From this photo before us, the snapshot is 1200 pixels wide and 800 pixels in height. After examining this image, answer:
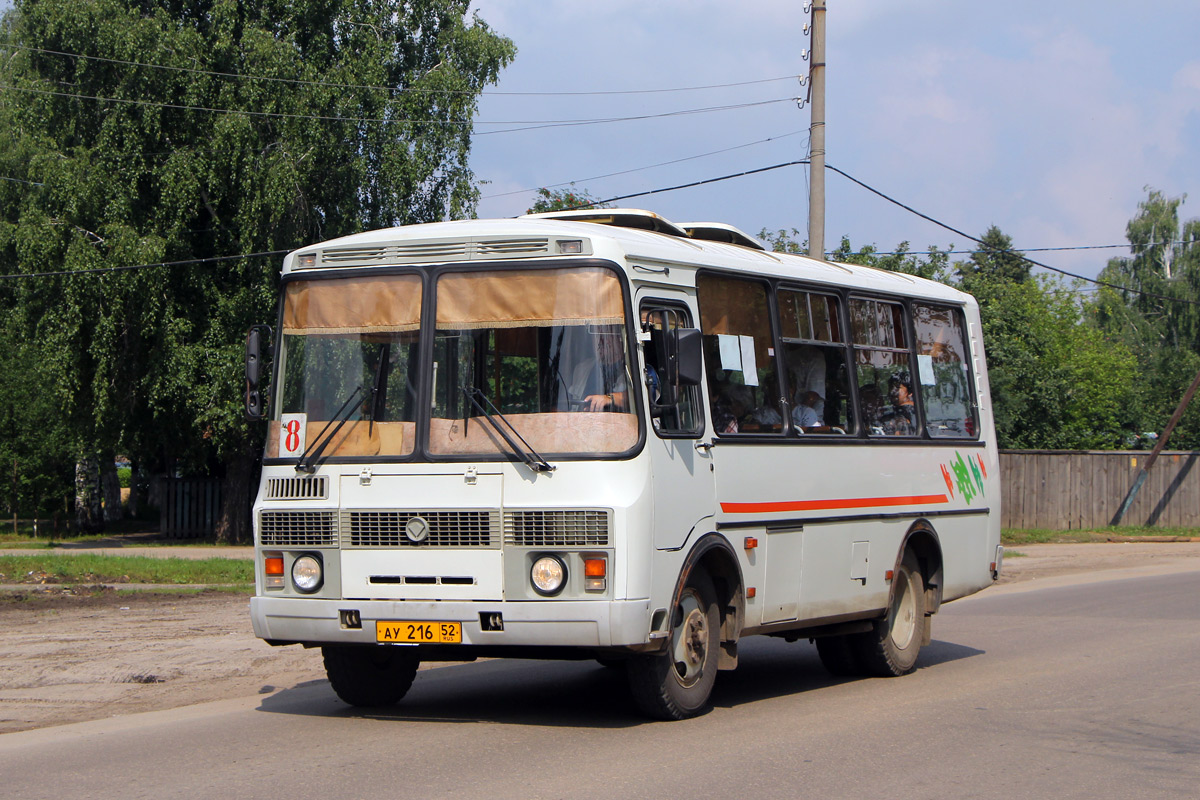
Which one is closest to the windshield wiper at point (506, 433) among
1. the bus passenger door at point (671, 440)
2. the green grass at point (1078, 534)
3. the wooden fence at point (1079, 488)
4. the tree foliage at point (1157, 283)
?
the bus passenger door at point (671, 440)

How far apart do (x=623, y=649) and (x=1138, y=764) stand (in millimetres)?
2920

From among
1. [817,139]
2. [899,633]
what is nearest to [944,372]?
[899,633]

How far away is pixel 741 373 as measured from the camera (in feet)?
30.3

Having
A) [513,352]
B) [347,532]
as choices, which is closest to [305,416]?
[347,532]

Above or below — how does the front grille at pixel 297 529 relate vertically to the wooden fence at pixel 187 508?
above

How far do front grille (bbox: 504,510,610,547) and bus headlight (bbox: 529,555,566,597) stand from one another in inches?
3.7

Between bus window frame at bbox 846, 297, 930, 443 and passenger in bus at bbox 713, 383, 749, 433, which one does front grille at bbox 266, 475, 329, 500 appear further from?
bus window frame at bbox 846, 297, 930, 443

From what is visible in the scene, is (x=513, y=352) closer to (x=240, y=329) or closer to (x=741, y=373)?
(x=741, y=373)

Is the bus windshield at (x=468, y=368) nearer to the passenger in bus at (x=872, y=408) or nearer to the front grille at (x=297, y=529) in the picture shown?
the front grille at (x=297, y=529)

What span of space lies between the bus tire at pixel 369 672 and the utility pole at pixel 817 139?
473 inches

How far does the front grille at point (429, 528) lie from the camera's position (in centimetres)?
785

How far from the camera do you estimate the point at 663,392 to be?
8078 mm

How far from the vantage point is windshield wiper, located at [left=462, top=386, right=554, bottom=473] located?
779 cm

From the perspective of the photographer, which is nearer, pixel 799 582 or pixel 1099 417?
pixel 799 582
